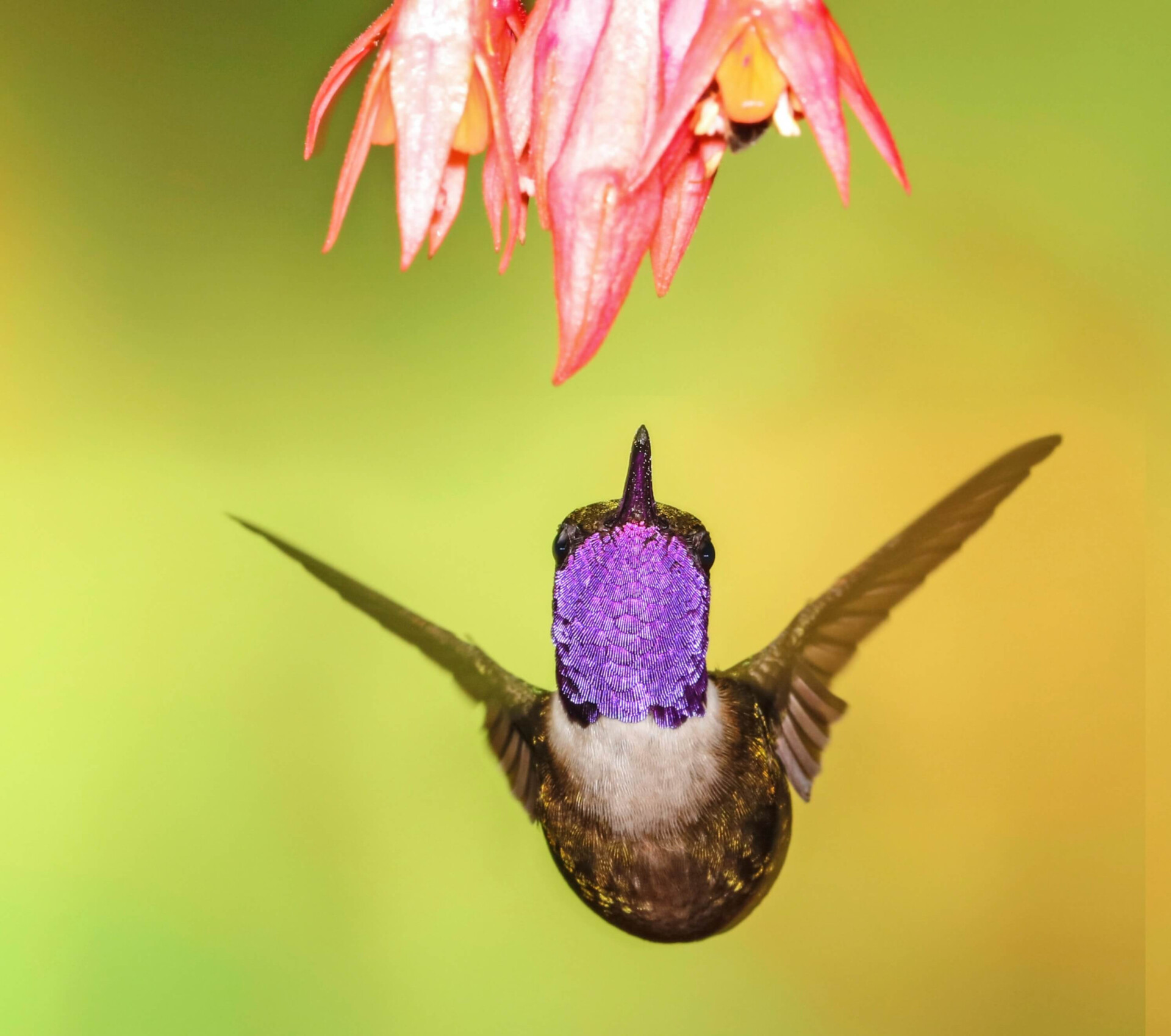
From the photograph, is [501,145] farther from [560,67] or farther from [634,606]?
[634,606]

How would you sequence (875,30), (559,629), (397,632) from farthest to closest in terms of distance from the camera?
(875,30), (397,632), (559,629)

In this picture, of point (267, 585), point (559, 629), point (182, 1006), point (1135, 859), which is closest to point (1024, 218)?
point (1135, 859)

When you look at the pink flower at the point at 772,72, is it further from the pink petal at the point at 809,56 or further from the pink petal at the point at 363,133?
the pink petal at the point at 363,133

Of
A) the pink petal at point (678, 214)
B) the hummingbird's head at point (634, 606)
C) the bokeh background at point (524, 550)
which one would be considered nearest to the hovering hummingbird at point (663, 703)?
the hummingbird's head at point (634, 606)

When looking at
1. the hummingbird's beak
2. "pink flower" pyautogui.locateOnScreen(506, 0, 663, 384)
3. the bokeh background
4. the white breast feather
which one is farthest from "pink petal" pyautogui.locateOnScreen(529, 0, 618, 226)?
the bokeh background

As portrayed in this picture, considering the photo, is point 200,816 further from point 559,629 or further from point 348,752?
point 559,629

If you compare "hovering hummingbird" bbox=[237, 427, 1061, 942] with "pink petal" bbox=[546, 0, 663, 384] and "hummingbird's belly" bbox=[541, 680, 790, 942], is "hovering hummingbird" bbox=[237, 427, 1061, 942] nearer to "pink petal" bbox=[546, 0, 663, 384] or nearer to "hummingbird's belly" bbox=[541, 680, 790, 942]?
"hummingbird's belly" bbox=[541, 680, 790, 942]
